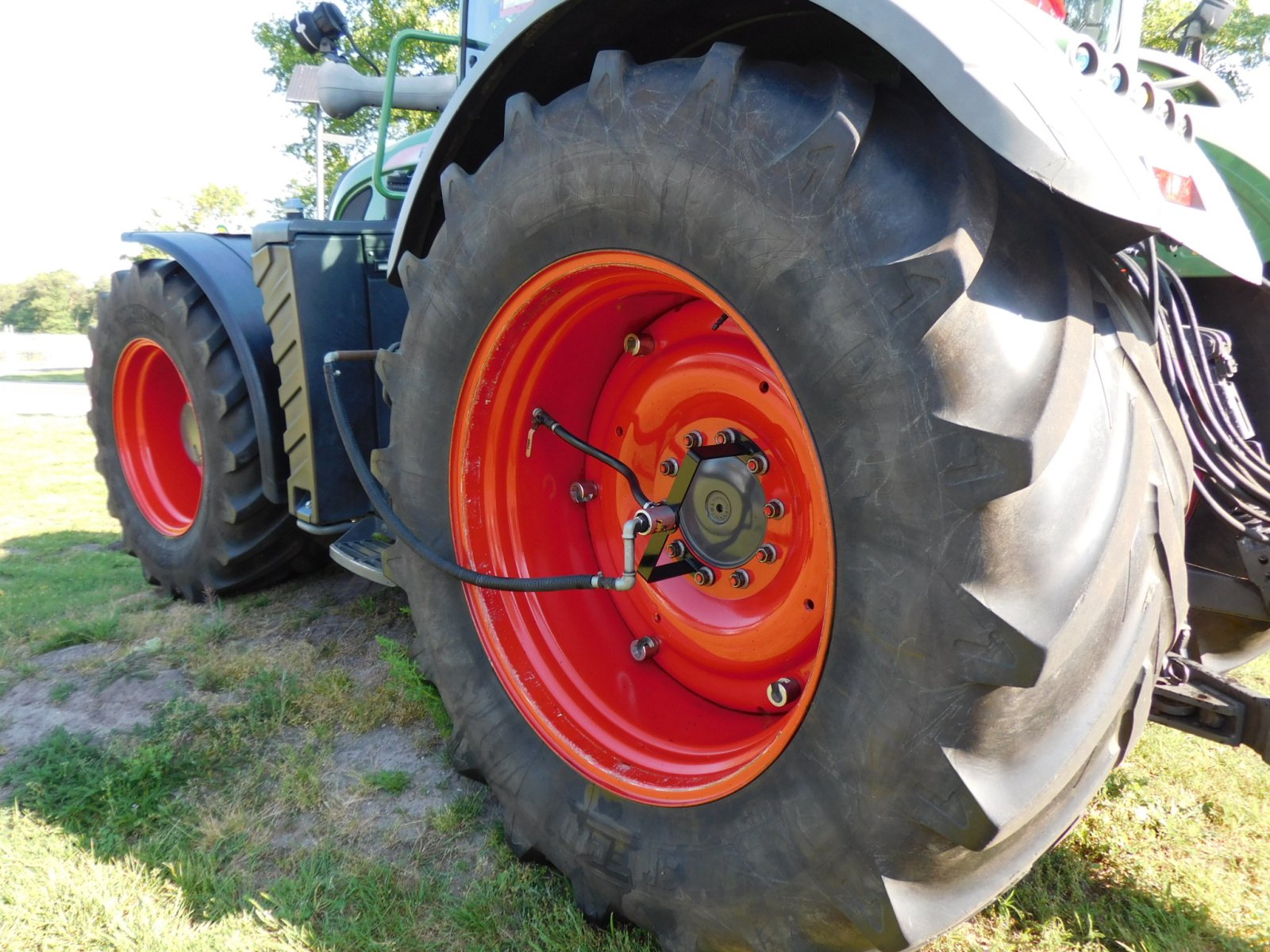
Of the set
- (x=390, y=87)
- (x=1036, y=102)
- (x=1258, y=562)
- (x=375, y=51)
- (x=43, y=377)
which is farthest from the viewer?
(x=43, y=377)

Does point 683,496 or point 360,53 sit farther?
point 360,53

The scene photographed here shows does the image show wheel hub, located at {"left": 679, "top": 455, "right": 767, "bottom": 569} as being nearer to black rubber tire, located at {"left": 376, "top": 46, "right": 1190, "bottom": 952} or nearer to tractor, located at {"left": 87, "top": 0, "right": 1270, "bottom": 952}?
tractor, located at {"left": 87, "top": 0, "right": 1270, "bottom": 952}

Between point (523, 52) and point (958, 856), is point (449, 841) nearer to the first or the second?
point (958, 856)

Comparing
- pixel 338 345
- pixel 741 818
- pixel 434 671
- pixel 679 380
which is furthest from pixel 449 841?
pixel 338 345

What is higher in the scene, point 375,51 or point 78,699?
point 375,51

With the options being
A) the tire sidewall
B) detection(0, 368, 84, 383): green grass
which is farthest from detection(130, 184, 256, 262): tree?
the tire sidewall

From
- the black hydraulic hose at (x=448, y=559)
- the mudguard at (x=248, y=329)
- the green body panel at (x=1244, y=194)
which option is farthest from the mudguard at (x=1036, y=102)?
the mudguard at (x=248, y=329)

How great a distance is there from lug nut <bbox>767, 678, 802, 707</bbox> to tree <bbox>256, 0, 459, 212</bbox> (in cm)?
1051

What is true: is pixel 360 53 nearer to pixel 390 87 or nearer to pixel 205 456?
pixel 390 87

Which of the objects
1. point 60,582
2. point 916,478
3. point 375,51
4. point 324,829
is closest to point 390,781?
point 324,829

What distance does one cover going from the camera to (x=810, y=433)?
129 cm

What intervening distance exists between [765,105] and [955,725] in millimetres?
905

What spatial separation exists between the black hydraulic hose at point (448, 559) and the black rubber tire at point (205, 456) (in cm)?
90

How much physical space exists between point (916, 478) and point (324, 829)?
160 centimetres
